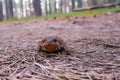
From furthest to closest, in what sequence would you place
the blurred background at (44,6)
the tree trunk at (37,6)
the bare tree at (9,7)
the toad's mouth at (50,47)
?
the bare tree at (9,7), the tree trunk at (37,6), the blurred background at (44,6), the toad's mouth at (50,47)

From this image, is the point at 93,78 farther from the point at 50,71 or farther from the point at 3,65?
the point at 3,65

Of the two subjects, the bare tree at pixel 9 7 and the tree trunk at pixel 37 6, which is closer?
the tree trunk at pixel 37 6

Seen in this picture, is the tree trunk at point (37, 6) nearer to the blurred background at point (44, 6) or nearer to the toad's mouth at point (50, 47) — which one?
the blurred background at point (44, 6)

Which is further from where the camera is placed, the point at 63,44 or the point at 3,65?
the point at 63,44

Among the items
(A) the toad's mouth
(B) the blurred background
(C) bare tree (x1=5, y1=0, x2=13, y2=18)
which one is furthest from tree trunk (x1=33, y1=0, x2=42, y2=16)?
(A) the toad's mouth

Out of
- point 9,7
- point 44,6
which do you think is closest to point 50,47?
point 9,7

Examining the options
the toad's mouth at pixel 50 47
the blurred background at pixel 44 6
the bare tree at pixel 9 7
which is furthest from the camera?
the bare tree at pixel 9 7

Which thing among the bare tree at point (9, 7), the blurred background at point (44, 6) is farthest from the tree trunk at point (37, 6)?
the bare tree at point (9, 7)

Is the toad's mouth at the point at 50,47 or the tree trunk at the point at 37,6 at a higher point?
the tree trunk at the point at 37,6

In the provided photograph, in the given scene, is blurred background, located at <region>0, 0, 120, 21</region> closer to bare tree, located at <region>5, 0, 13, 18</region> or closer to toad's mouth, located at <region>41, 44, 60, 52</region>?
bare tree, located at <region>5, 0, 13, 18</region>

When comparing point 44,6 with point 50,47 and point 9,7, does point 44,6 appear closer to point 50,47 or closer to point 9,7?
point 9,7

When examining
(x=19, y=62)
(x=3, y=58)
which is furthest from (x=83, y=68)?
(x=3, y=58)
